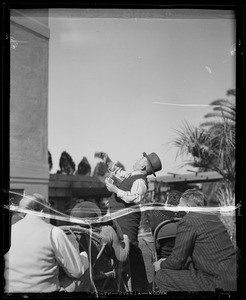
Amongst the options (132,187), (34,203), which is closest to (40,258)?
(34,203)

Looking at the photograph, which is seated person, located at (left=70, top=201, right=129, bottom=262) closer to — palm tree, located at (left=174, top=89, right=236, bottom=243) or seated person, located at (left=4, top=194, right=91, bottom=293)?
seated person, located at (left=4, top=194, right=91, bottom=293)

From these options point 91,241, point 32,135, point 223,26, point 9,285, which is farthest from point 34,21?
point 9,285

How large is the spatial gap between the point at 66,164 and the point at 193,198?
85cm

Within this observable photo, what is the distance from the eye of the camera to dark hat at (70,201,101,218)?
3520 millimetres

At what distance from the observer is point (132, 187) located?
Result: 3562 mm

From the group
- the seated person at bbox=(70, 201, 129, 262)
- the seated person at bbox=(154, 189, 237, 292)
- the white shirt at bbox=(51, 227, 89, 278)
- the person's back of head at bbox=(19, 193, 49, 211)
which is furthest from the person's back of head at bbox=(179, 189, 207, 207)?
the person's back of head at bbox=(19, 193, 49, 211)

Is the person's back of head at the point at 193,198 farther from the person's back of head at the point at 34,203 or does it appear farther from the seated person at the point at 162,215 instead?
the person's back of head at the point at 34,203

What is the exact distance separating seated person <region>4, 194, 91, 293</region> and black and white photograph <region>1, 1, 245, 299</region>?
0.01m

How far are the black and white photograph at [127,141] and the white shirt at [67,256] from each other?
2 cm

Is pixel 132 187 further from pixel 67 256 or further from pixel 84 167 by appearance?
pixel 67 256

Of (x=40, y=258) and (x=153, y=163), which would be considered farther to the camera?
(x=153, y=163)

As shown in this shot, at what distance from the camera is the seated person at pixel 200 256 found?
3.52 m
